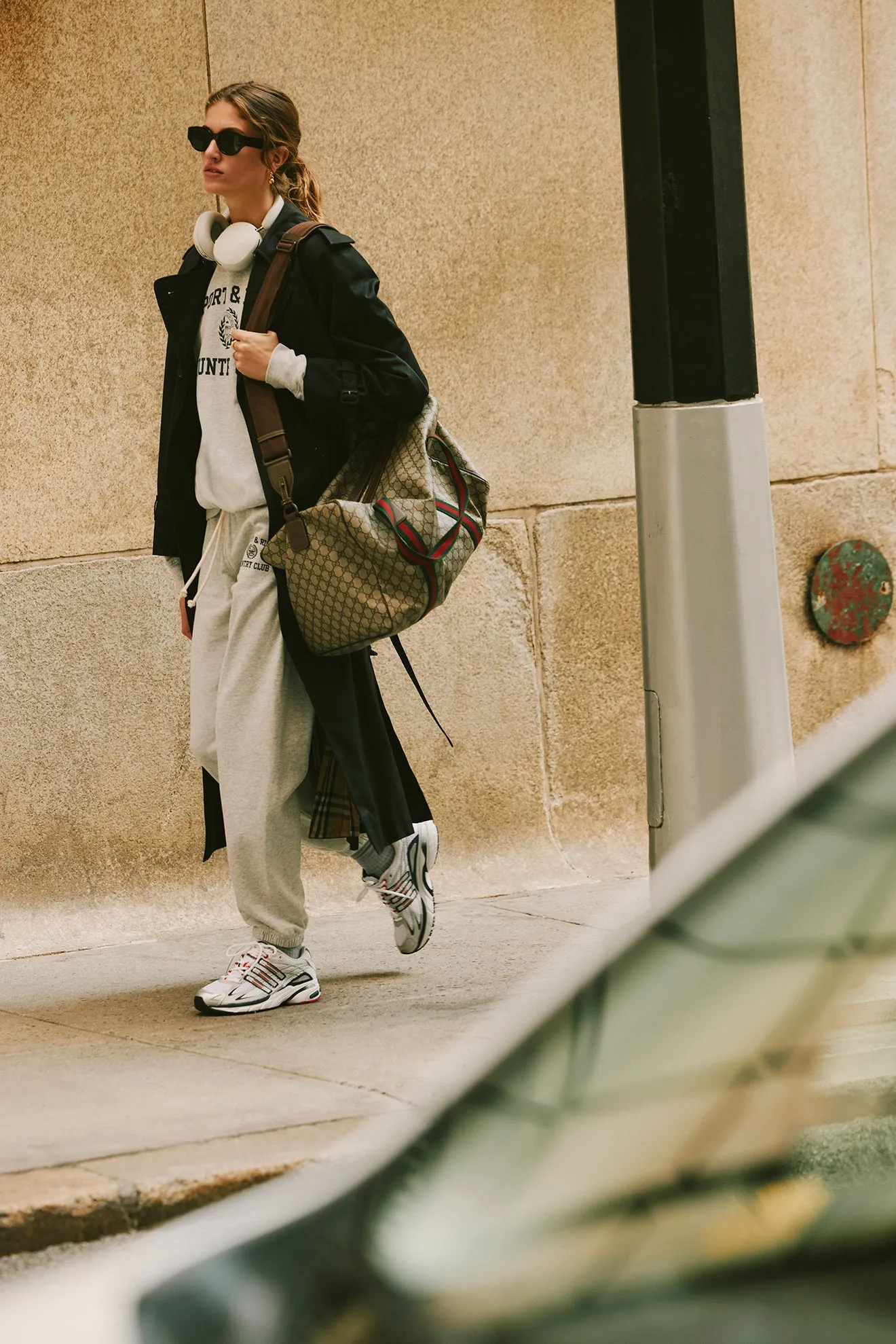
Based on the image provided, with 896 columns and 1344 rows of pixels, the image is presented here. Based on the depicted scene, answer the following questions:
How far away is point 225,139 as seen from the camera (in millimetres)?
4883

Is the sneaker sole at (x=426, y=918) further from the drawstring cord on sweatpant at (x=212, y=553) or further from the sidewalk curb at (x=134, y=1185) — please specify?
the sidewalk curb at (x=134, y=1185)

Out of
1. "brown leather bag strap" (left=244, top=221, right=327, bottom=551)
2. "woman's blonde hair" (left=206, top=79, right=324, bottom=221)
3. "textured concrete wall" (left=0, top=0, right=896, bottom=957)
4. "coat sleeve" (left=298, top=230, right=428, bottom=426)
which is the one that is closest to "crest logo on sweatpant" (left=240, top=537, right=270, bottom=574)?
"brown leather bag strap" (left=244, top=221, right=327, bottom=551)

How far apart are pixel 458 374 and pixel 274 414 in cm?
231

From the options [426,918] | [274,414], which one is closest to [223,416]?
[274,414]

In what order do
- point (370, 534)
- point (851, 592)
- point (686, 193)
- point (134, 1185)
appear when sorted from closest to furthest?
1. point (134, 1185)
2. point (686, 193)
3. point (370, 534)
4. point (851, 592)

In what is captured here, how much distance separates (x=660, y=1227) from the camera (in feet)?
4.39

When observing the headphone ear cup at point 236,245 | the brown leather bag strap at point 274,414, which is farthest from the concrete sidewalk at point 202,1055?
the headphone ear cup at point 236,245

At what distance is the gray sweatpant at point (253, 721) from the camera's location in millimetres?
4824

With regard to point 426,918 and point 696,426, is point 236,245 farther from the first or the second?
point 426,918

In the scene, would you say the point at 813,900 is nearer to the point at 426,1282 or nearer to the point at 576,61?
the point at 426,1282

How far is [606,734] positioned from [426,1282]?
5921 mm

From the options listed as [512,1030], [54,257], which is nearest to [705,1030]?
[512,1030]

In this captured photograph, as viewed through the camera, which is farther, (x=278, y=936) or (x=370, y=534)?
(x=278, y=936)

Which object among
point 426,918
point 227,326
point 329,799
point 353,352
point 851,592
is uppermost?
point 227,326
